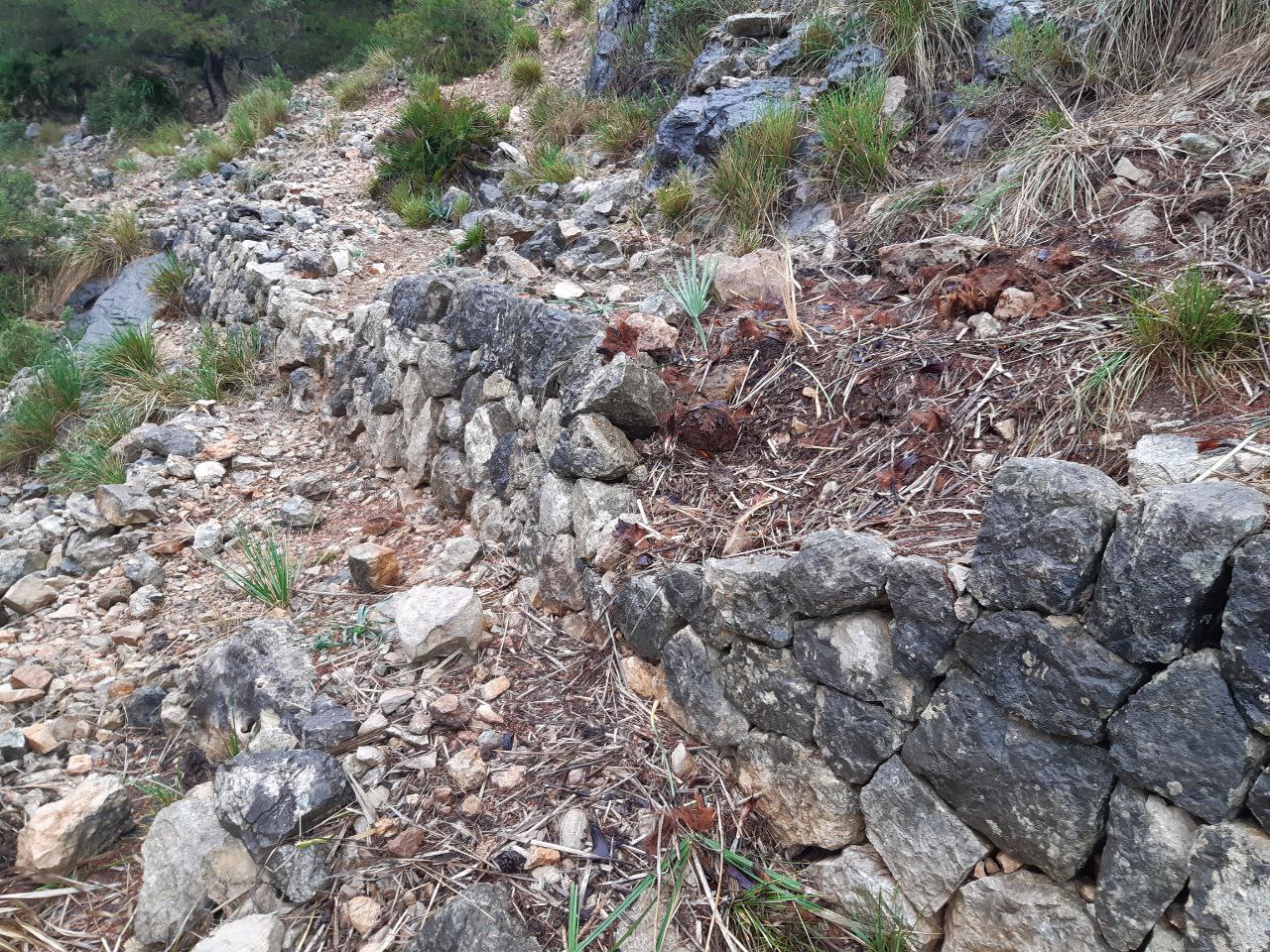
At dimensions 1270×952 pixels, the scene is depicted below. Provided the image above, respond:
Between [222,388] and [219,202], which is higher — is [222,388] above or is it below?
below

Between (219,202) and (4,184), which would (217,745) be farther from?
(4,184)

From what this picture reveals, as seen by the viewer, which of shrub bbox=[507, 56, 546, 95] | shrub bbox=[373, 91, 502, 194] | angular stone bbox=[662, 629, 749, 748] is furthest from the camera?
shrub bbox=[507, 56, 546, 95]

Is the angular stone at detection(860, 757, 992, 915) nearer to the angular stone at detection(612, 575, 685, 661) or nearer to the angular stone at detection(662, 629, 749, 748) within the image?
the angular stone at detection(662, 629, 749, 748)

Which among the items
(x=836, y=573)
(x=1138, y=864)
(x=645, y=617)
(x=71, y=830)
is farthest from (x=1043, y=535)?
(x=71, y=830)

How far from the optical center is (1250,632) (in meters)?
1.34

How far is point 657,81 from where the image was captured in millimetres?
6461

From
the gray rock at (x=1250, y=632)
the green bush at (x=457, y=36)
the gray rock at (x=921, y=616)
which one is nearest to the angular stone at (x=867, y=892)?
the gray rock at (x=921, y=616)

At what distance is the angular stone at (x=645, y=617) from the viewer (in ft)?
8.15

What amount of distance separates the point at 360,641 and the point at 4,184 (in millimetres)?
8775

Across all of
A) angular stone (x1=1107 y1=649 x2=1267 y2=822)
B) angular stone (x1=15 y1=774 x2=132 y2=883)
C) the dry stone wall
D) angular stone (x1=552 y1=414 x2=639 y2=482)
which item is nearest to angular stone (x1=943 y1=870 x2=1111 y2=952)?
the dry stone wall

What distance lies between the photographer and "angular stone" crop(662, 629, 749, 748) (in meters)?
2.29

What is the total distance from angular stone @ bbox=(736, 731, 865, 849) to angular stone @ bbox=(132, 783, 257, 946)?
1.42m

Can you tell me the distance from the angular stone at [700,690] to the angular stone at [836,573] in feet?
1.24

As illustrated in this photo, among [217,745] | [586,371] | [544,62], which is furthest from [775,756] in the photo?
[544,62]
